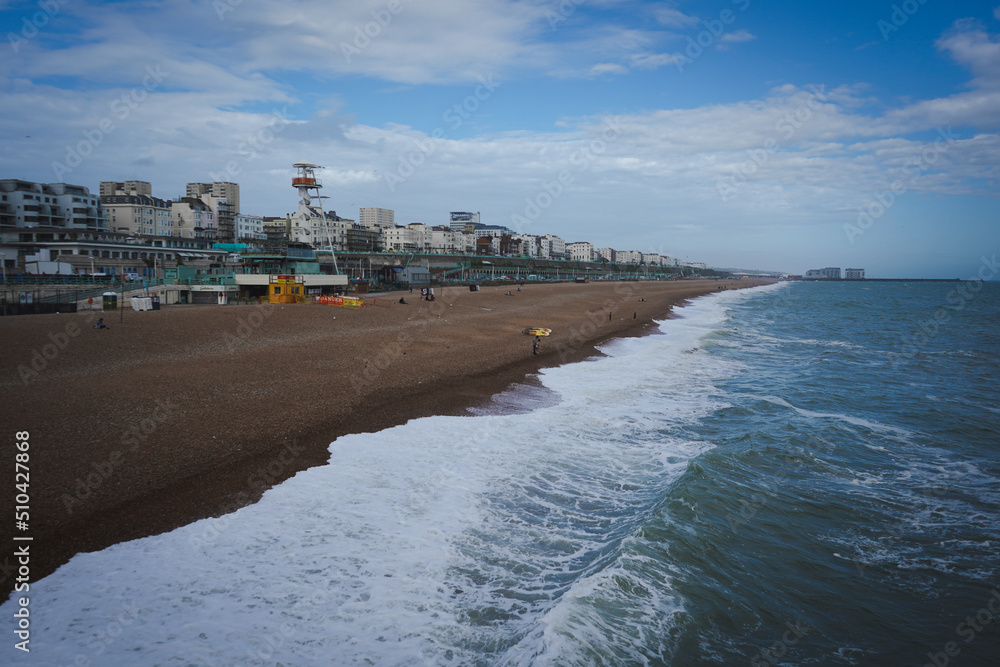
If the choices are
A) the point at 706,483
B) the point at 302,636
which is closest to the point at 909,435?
the point at 706,483

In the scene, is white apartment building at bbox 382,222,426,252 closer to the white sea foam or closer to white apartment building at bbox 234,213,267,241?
white apartment building at bbox 234,213,267,241

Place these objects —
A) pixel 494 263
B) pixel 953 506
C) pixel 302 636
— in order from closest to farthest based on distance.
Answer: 1. pixel 302 636
2. pixel 953 506
3. pixel 494 263

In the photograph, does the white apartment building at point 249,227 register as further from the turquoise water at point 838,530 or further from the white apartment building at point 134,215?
the turquoise water at point 838,530

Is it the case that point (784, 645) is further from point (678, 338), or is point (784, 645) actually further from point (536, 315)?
point (536, 315)

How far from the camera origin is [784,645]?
571cm

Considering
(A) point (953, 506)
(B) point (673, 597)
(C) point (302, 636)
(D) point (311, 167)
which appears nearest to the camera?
(C) point (302, 636)

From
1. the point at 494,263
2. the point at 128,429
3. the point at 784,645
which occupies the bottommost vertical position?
the point at 784,645

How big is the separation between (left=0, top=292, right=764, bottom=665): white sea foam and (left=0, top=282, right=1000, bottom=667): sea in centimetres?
3

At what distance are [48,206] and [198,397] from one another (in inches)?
3076

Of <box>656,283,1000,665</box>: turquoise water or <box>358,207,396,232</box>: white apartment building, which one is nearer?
<box>656,283,1000,665</box>: turquoise water

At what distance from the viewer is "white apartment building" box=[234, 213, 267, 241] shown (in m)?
106

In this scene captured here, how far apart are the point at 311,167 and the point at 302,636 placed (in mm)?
49835

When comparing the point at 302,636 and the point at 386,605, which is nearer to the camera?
the point at 302,636

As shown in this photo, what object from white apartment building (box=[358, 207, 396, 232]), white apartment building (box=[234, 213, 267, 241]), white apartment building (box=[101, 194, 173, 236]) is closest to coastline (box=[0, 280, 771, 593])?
white apartment building (box=[101, 194, 173, 236])
